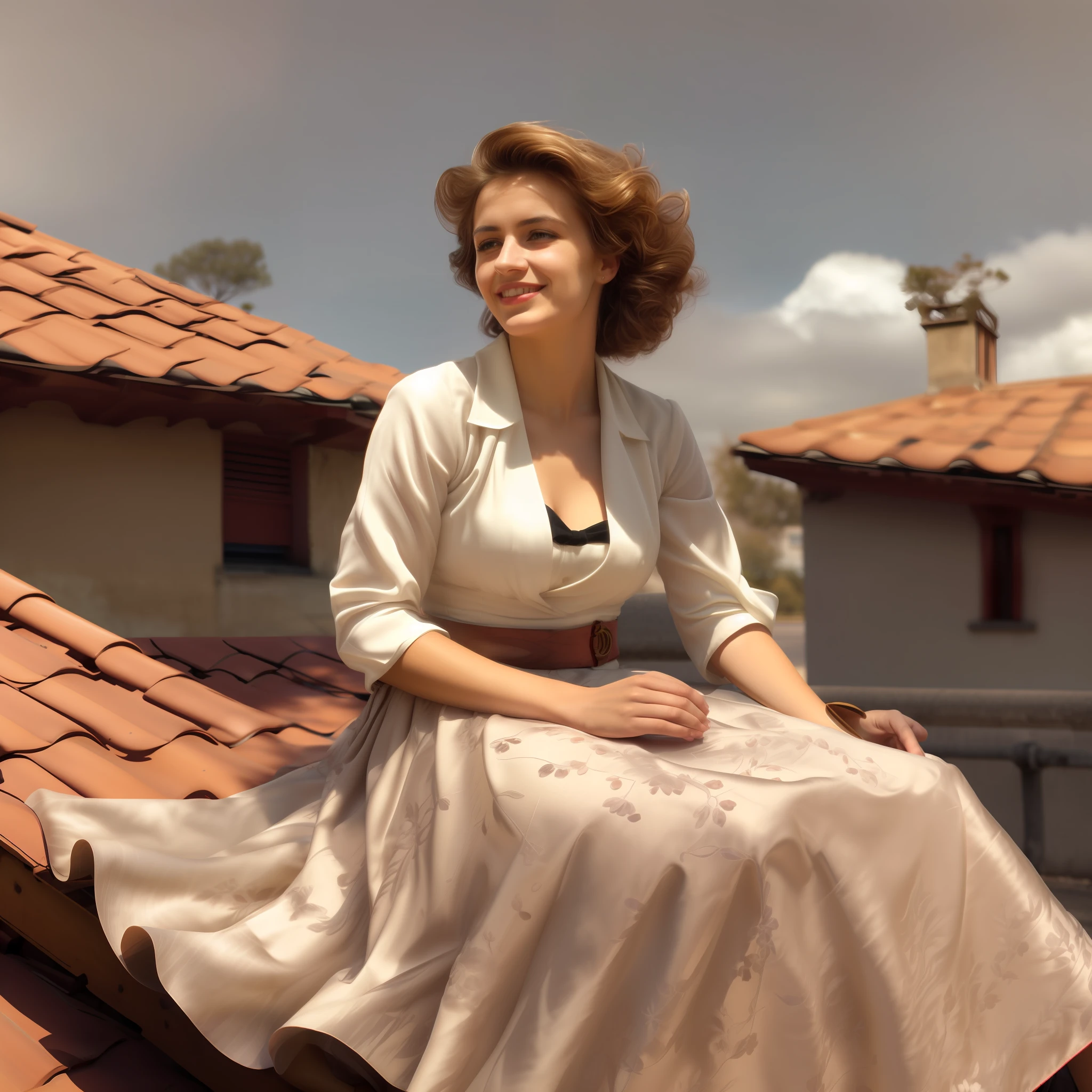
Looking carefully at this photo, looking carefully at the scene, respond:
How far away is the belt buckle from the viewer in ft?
6.95

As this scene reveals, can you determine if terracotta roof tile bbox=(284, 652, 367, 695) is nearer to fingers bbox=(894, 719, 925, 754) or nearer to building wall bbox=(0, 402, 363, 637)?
building wall bbox=(0, 402, 363, 637)

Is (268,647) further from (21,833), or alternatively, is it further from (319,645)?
(21,833)

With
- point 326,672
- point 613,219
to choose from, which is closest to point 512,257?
point 613,219

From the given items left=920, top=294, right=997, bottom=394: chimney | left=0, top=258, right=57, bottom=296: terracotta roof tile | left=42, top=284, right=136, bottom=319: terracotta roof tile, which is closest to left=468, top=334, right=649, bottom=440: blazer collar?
left=42, top=284, right=136, bottom=319: terracotta roof tile

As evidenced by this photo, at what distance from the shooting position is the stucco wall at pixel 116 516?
4805 millimetres

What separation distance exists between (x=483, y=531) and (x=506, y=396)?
318 millimetres

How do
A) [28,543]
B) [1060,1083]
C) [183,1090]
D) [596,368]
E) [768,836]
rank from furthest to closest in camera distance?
[28,543], [596,368], [183,1090], [1060,1083], [768,836]

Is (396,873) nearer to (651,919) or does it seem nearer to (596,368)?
(651,919)

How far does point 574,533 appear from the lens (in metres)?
1.98

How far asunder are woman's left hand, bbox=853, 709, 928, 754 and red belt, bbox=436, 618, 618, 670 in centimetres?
56

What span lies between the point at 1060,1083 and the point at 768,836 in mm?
751

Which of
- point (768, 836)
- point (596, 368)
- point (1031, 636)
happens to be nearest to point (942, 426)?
point (1031, 636)

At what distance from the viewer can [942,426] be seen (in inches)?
366

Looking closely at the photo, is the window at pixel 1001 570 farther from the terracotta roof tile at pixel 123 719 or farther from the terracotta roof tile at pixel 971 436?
the terracotta roof tile at pixel 123 719
